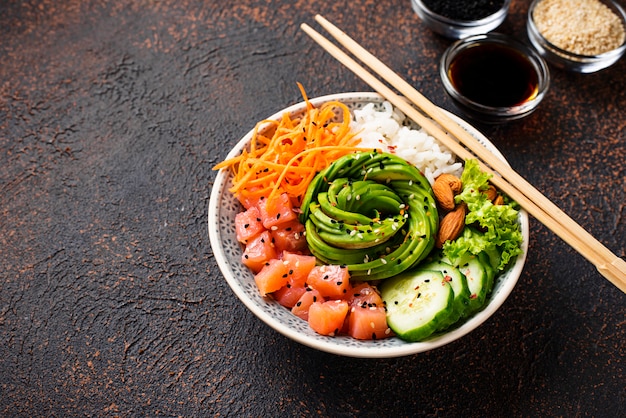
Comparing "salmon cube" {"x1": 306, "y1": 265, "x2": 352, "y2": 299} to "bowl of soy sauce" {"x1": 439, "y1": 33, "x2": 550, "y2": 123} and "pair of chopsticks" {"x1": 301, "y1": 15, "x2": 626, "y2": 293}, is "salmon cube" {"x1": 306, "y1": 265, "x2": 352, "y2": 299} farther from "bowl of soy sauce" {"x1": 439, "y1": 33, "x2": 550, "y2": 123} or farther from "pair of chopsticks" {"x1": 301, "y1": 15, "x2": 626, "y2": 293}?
"bowl of soy sauce" {"x1": 439, "y1": 33, "x2": 550, "y2": 123}

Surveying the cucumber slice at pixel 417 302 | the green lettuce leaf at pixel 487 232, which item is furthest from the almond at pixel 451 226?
the cucumber slice at pixel 417 302

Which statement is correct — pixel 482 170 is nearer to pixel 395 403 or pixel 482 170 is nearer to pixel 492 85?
pixel 492 85

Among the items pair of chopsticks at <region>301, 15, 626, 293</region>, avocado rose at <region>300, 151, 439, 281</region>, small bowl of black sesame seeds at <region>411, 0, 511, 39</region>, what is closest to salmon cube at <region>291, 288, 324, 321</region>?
avocado rose at <region>300, 151, 439, 281</region>

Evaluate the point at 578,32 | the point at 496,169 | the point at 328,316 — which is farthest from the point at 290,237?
the point at 578,32

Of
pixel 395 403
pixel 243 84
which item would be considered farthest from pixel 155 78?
pixel 395 403

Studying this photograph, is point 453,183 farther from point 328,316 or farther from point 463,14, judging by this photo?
point 463,14

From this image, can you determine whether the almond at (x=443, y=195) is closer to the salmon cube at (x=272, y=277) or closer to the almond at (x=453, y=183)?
the almond at (x=453, y=183)
